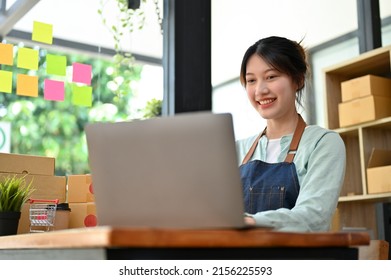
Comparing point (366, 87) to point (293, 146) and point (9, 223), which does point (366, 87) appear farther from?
point (9, 223)

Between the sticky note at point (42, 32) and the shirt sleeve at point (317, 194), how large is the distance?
125cm

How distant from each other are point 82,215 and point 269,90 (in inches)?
33.1

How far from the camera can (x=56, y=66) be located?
233 cm

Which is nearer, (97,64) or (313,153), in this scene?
(313,153)

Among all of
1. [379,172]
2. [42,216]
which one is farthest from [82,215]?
[379,172]

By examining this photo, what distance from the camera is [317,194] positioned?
150 cm

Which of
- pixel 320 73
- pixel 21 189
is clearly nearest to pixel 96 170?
pixel 21 189

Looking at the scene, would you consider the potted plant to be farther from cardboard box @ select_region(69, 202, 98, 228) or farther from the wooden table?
the wooden table

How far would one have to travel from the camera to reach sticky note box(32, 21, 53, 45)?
232 cm

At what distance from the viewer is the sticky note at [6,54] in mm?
2236

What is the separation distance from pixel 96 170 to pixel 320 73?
2781mm

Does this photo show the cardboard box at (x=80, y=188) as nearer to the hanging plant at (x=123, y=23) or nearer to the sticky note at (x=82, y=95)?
the sticky note at (x=82, y=95)

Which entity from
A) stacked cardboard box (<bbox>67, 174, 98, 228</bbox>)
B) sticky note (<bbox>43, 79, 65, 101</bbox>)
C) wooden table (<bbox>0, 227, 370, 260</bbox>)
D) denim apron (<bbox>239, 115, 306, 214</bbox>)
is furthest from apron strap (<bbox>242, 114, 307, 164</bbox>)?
sticky note (<bbox>43, 79, 65, 101</bbox>)

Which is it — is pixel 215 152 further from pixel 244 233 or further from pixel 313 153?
pixel 313 153
